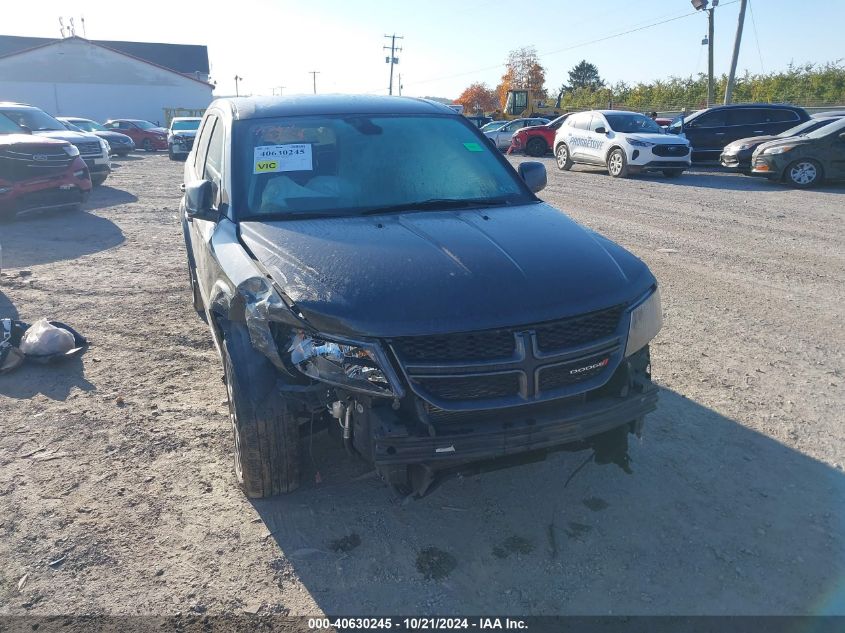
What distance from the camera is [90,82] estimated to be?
52.5 meters

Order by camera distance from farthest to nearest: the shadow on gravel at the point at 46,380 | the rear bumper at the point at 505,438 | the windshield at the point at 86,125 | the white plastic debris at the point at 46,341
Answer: the windshield at the point at 86,125
the white plastic debris at the point at 46,341
the shadow on gravel at the point at 46,380
the rear bumper at the point at 505,438

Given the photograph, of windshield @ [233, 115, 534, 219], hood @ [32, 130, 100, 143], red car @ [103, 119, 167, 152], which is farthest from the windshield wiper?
red car @ [103, 119, 167, 152]

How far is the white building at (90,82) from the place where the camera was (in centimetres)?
5050

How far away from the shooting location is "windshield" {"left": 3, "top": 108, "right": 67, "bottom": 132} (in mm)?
12473

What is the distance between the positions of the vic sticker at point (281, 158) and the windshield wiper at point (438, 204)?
49 centimetres

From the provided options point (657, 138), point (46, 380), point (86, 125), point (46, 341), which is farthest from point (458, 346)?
point (86, 125)

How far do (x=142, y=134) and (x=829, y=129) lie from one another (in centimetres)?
2897

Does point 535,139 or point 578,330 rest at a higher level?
point 535,139

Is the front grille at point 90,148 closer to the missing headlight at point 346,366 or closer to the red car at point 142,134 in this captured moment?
the missing headlight at point 346,366

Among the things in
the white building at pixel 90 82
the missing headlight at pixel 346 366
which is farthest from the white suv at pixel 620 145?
the white building at pixel 90 82

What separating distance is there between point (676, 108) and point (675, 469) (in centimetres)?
5080

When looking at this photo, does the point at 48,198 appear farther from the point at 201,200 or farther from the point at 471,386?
the point at 471,386

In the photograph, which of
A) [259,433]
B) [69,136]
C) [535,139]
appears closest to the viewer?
[259,433]

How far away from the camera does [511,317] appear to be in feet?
8.20
